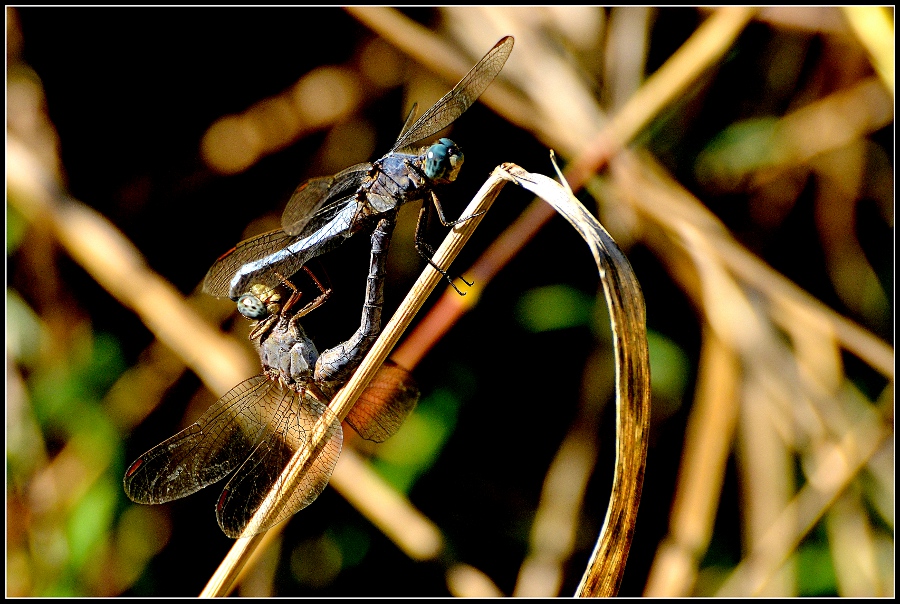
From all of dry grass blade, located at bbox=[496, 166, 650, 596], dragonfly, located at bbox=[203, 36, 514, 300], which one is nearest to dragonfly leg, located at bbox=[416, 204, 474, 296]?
dragonfly, located at bbox=[203, 36, 514, 300]

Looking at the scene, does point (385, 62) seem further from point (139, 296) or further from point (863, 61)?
point (863, 61)

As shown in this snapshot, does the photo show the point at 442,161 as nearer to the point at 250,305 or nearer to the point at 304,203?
the point at 304,203

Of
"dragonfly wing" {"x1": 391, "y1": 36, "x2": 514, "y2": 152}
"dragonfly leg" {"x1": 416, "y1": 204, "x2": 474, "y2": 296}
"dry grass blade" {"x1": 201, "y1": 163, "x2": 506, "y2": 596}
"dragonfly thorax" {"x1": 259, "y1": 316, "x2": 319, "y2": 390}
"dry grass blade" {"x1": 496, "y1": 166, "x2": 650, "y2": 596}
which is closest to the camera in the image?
"dry grass blade" {"x1": 496, "y1": 166, "x2": 650, "y2": 596}

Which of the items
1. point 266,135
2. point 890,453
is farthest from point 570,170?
point 890,453

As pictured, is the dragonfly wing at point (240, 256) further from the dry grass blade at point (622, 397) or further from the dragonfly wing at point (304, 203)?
the dry grass blade at point (622, 397)

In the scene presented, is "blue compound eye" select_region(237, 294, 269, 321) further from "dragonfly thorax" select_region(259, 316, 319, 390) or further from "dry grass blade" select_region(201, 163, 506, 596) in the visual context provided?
"dry grass blade" select_region(201, 163, 506, 596)

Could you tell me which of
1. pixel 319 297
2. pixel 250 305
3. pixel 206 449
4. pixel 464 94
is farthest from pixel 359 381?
pixel 464 94
